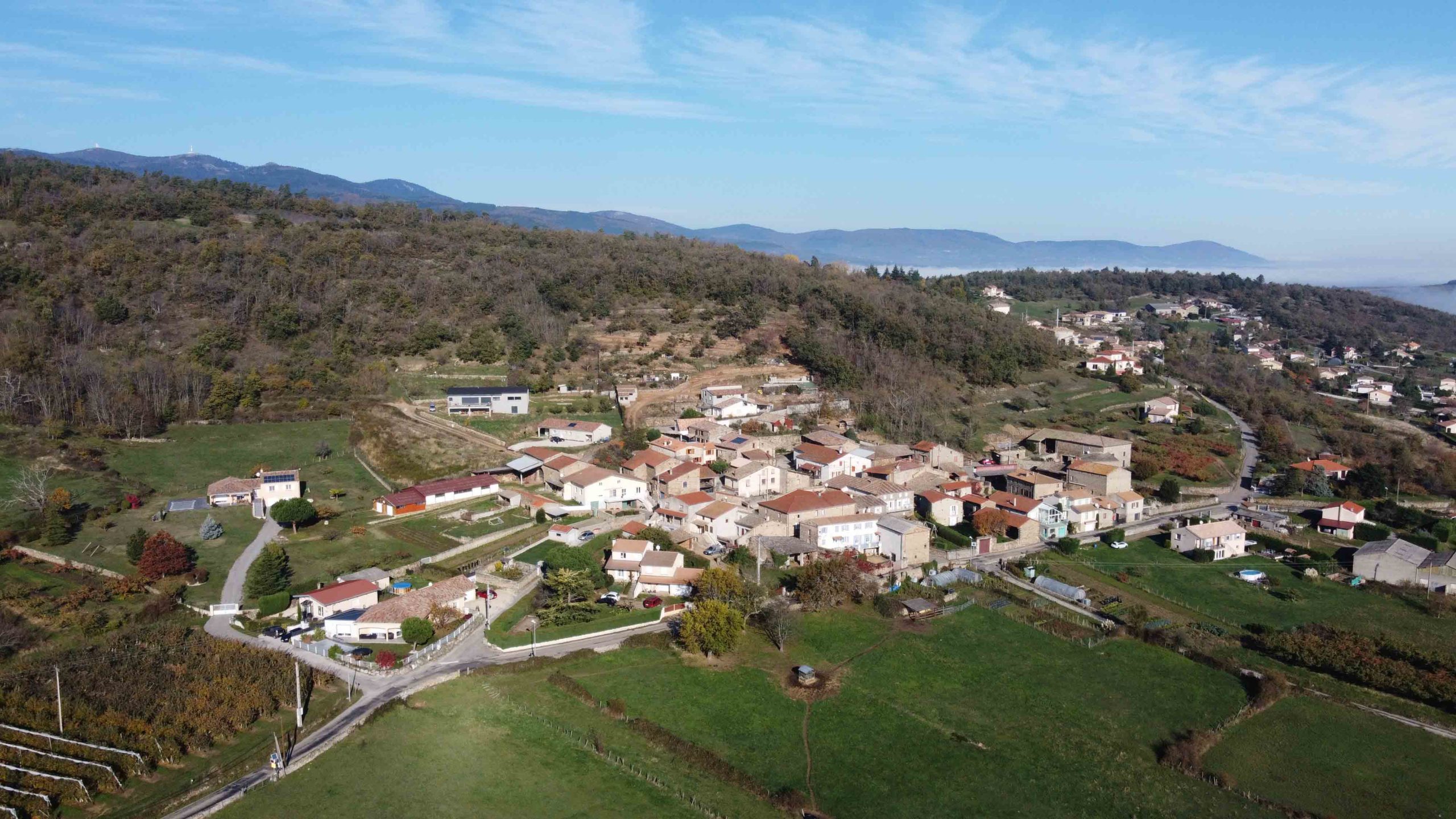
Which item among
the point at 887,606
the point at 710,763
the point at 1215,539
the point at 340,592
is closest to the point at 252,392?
the point at 340,592

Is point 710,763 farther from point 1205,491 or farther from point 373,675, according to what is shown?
point 1205,491

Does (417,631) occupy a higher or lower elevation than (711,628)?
lower

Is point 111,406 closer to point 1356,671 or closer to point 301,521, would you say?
point 301,521

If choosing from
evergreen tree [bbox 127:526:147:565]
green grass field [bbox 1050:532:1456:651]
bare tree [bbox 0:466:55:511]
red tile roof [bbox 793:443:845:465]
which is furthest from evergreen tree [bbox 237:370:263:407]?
green grass field [bbox 1050:532:1456:651]

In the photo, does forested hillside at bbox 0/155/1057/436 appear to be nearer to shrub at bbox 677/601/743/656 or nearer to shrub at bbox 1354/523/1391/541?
shrub at bbox 1354/523/1391/541

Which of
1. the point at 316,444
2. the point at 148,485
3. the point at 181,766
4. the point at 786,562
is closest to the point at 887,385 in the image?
the point at 786,562

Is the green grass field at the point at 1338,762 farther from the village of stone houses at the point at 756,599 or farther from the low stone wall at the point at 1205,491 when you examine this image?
the low stone wall at the point at 1205,491
